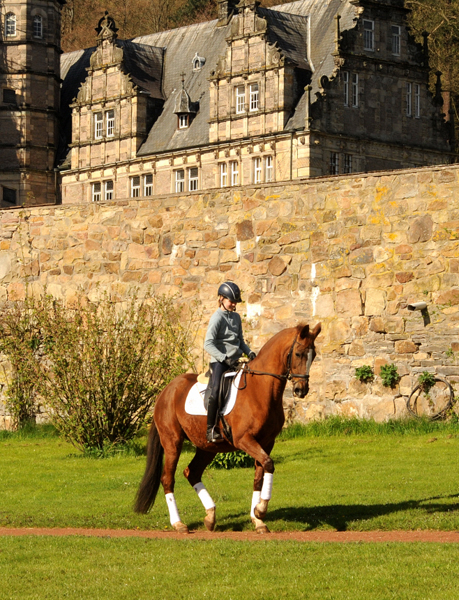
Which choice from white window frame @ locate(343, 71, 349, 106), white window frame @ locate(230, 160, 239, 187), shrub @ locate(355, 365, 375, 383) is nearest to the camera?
shrub @ locate(355, 365, 375, 383)

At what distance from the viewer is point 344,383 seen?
1911 cm

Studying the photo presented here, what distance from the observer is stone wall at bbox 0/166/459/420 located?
18359 millimetres

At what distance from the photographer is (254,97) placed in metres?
56.3

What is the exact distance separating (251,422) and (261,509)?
0.88m

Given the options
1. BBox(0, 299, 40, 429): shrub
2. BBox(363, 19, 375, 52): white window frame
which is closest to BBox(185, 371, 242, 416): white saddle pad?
BBox(0, 299, 40, 429): shrub

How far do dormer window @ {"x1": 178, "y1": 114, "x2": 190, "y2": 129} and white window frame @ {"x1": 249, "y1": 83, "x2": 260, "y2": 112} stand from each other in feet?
17.9

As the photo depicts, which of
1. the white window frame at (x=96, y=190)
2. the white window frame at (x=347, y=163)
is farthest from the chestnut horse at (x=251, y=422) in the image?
the white window frame at (x=96, y=190)

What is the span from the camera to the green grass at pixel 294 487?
1225 cm

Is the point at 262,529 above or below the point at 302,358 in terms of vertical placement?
below

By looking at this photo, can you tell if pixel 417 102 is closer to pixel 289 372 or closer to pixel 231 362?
pixel 231 362

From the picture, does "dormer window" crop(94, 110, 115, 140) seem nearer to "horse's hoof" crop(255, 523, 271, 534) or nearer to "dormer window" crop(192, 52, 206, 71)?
"dormer window" crop(192, 52, 206, 71)

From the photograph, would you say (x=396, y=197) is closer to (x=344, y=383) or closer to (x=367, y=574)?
(x=344, y=383)

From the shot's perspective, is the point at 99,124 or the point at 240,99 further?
the point at 99,124

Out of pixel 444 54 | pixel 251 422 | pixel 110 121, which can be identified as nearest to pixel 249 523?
pixel 251 422
